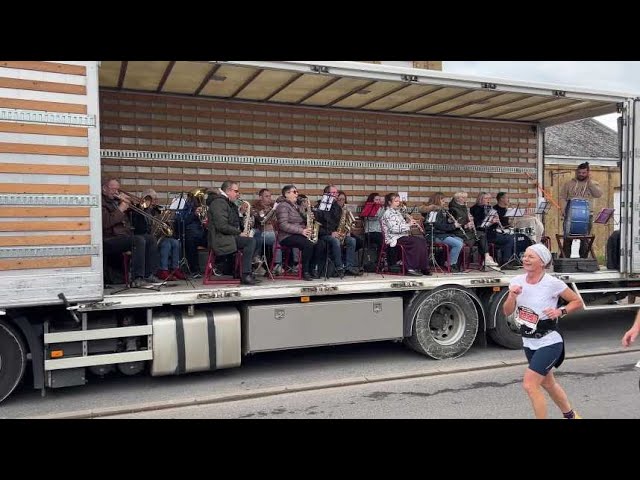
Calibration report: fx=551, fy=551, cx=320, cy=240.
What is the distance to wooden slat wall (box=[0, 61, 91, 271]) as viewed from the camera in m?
4.93

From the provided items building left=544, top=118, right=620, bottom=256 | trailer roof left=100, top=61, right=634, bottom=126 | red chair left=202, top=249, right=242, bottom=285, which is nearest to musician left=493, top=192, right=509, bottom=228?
trailer roof left=100, top=61, right=634, bottom=126

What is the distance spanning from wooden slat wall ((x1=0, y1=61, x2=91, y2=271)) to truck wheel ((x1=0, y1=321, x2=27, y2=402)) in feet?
2.37

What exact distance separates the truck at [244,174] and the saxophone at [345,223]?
31.0 inches

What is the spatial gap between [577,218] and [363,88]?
12.5 ft

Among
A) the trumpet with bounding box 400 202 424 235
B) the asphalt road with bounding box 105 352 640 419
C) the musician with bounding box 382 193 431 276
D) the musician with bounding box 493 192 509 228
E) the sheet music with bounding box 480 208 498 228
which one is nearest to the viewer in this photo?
the asphalt road with bounding box 105 352 640 419

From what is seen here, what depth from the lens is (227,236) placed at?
6.80 meters

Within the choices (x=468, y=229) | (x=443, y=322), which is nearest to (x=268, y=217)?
(x=443, y=322)

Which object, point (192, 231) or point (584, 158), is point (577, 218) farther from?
point (584, 158)

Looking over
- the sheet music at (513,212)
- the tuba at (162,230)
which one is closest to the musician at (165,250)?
the tuba at (162,230)

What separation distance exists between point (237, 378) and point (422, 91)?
4.88 m

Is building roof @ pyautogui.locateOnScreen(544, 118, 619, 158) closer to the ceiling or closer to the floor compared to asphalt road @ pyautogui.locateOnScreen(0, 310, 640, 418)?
closer to the ceiling

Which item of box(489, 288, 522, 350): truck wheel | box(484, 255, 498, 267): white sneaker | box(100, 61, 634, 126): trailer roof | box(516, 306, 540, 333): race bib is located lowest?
box(489, 288, 522, 350): truck wheel

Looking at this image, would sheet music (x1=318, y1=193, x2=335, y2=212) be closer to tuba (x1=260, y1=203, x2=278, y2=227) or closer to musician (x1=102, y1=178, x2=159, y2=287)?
tuba (x1=260, y1=203, x2=278, y2=227)

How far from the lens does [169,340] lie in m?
5.76
